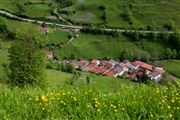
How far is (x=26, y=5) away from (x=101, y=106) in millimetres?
119442

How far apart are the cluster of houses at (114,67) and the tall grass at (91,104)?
7820 cm

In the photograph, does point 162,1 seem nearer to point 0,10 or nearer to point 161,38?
point 161,38

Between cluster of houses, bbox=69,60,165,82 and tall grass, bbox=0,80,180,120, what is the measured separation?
257ft

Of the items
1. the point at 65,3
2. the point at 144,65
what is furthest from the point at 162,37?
the point at 65,3

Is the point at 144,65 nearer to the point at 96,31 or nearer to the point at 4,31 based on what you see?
Answer: the point at 96,31

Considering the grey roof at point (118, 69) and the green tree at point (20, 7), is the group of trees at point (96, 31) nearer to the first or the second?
the grey roof at point (118, 69)

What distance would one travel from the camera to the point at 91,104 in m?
7.32

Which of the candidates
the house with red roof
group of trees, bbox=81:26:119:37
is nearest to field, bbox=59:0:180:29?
group of trees, bbox=81:26:119:37

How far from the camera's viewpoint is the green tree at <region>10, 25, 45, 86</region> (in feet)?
117

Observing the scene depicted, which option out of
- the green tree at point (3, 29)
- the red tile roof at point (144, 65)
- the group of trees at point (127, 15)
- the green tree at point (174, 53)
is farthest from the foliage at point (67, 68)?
the group of trees at point (127, 15)

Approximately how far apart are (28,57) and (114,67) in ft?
169

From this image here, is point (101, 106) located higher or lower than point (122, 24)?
higher

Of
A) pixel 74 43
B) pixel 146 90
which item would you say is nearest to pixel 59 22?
pixel 74 43

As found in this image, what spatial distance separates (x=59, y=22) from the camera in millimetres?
114000
